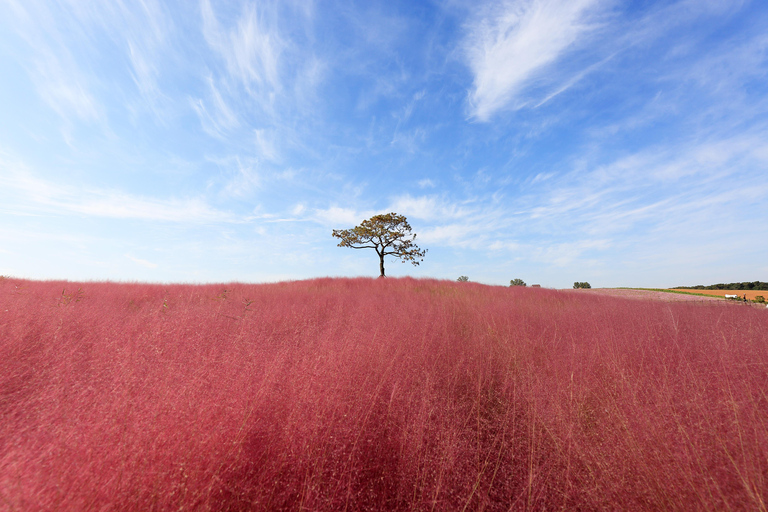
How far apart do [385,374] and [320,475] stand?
1.20 m

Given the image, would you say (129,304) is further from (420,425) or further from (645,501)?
(645,501)

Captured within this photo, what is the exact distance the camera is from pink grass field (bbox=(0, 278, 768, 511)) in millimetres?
1653

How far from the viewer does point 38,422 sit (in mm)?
2004

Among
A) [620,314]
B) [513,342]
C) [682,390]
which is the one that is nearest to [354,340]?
[513,342]

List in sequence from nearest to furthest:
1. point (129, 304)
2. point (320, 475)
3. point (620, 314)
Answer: point (320, 475) < point (620, 314) < point (129, 304)

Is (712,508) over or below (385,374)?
below

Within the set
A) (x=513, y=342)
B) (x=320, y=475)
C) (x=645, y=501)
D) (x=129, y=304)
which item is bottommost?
(x=645, y=501)

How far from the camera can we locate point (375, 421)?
2324mm

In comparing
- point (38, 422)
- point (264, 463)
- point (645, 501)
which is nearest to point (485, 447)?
point (645, 501)

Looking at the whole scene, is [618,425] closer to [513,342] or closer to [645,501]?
[645,501]

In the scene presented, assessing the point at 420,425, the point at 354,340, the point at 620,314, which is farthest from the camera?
the point at 620,314

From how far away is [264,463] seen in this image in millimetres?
1821

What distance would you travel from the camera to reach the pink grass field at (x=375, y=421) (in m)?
1.65

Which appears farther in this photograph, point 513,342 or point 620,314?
point 620,314
